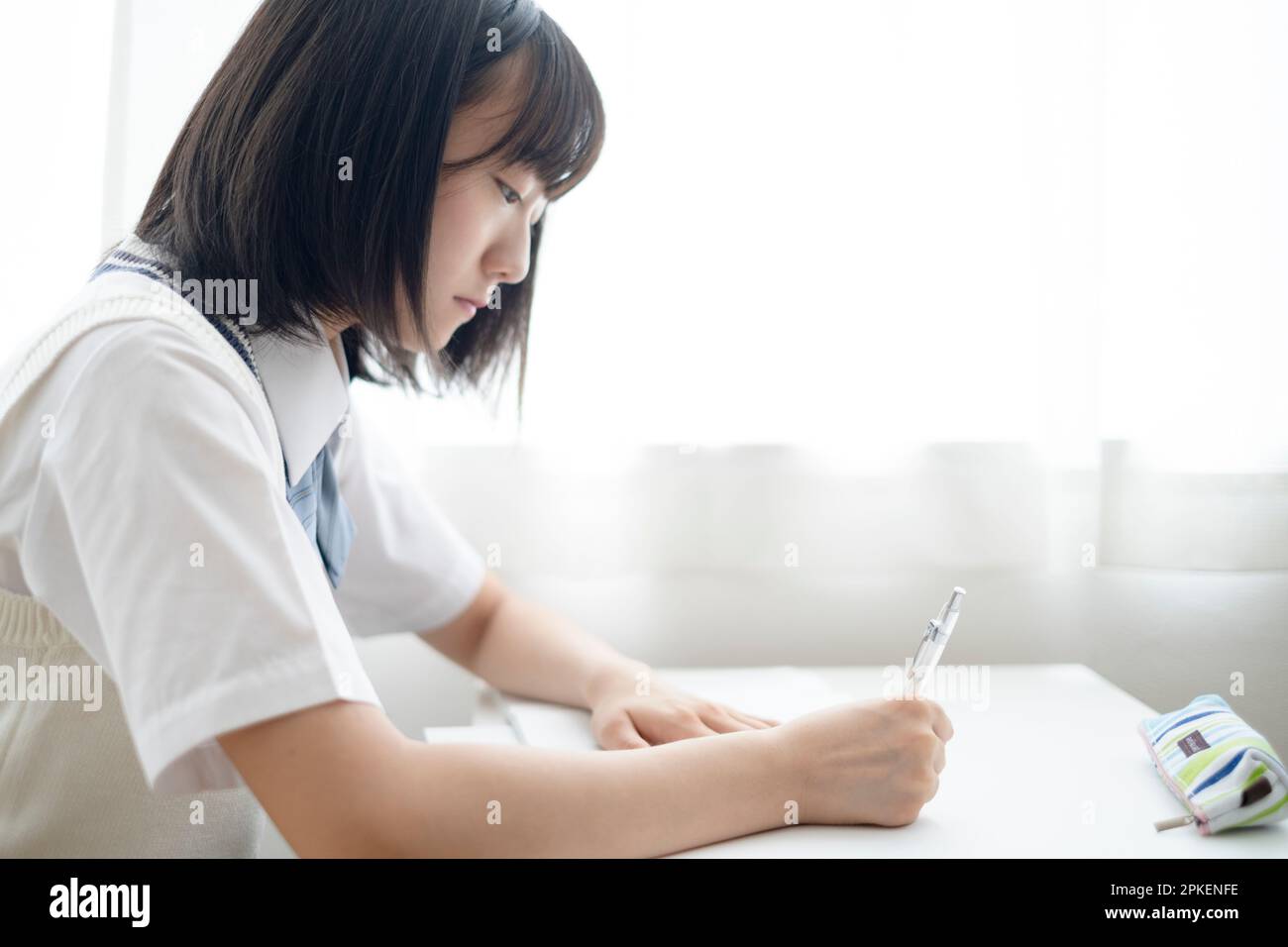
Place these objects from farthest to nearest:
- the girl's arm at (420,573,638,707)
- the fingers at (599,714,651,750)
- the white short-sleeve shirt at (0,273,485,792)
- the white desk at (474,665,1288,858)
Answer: the girl's arm at (420,573,638,707), the fingers at (599,714,651,750), the white desk at (474,665,1288,858), the white short-sleeve shirt at (0,273,485,792)

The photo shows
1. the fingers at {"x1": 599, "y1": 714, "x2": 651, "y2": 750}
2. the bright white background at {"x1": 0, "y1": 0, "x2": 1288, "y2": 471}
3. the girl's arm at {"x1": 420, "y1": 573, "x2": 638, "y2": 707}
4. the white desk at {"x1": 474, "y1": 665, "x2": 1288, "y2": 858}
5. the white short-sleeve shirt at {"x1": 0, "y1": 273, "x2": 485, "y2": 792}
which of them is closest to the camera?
the white short-sleeve shirt at {"x1": 0, "y1": 273, "x2": 485, "y2": 792}

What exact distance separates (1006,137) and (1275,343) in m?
0.33

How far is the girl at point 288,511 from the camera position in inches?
20.8

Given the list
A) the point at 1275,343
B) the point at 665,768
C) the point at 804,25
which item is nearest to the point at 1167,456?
the point at 1275,343

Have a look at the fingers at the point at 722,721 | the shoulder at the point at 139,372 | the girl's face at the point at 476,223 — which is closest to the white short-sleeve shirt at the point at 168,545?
the shoulder at the point at 139,372

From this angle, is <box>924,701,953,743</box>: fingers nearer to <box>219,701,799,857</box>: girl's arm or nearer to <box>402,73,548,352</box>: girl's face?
<box>219,701,799,857</box>: girl's arm

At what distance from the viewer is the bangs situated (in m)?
0.71

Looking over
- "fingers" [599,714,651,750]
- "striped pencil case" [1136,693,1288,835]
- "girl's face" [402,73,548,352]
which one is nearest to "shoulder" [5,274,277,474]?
"girl's face" [402,73,548,352]

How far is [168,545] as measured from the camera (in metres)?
0.52

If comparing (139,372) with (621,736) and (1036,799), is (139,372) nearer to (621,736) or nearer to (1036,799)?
(621,736)

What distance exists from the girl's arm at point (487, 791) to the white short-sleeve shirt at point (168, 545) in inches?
0.9

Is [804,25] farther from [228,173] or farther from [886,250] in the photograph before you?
[228,173]

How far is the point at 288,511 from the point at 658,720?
319 millimetres

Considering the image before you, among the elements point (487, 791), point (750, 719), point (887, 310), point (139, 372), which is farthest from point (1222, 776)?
point (139, 372)
